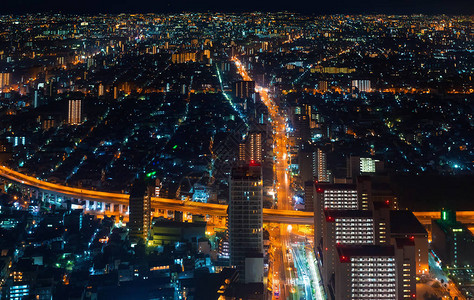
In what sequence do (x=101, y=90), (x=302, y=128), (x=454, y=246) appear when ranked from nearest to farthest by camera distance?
1. (x=454, y=246)
2. (x=302, y=128)
3. (x=101, y=90)

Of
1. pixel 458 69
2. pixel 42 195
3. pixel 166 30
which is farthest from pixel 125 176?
pixel 166 30

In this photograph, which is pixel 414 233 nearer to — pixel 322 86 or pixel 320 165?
pixel 320 165

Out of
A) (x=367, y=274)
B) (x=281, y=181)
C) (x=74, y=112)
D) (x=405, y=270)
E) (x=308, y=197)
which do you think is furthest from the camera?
(x=74, y=112)

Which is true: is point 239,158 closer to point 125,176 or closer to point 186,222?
point 125,176

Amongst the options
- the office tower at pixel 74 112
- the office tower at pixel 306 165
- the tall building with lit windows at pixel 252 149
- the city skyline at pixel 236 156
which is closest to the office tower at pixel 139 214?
the city skyline at pixel 236 156

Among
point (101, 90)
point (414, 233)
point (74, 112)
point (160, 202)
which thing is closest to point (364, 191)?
point (414, 233)

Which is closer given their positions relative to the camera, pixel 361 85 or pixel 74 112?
pixel 74 112

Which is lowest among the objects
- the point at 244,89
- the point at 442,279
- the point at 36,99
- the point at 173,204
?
the point at 442,279

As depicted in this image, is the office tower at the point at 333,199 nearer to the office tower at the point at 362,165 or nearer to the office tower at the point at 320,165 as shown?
the office tower at the point at 362,165
